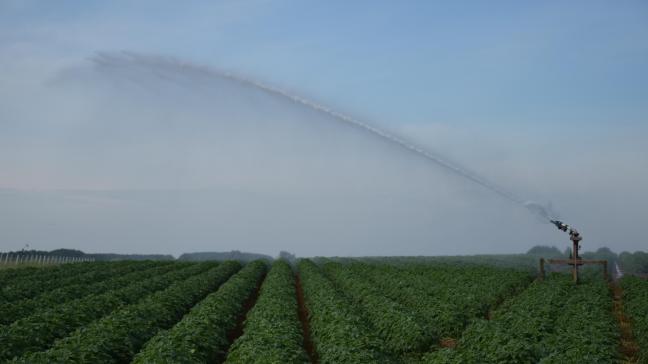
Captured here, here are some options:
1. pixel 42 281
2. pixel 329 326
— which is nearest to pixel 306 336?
pixel 329 326

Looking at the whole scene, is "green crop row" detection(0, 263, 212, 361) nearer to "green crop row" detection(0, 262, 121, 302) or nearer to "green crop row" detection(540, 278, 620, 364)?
"green crop row" detection(0, 262, 121, 302)

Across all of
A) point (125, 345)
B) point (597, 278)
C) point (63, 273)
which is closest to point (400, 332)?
point (125, 345)

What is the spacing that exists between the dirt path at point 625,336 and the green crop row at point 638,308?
207 mm

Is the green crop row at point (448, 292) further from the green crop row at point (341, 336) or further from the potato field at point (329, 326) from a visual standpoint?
the green crop row at point (341, 336)

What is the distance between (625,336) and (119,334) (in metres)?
15.8

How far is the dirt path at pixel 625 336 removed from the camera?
1777 centimetres

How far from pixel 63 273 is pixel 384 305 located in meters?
27.4

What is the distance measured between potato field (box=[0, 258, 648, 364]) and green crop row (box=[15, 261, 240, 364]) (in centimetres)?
4

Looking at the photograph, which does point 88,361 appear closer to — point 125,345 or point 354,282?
point 125,345

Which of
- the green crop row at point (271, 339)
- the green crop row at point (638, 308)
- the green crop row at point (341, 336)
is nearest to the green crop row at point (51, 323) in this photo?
the green crop row at point (271, 339)

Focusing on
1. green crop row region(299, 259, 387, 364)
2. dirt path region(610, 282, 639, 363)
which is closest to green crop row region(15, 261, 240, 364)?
green crop row region(299, 259, 387, 364)

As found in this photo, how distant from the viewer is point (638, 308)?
23797 mm

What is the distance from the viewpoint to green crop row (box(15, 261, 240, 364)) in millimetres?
13742

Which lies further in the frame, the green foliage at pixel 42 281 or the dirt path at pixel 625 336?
the green foliage at pixel 42 281
